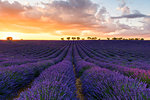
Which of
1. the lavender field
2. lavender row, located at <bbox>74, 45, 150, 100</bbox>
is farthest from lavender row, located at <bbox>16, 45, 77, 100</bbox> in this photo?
lavender row, located at <bbox>74, 45, 150, 100</bbox>

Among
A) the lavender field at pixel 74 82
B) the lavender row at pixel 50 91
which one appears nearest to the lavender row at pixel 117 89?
the lavender field at pixel 74 82

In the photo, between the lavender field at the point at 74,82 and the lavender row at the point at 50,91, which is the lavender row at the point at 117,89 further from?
the lavender row at the point at 50,91

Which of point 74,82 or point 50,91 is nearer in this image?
point 50,91

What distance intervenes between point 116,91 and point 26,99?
131 cm

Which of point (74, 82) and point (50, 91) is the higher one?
point (50, 91)

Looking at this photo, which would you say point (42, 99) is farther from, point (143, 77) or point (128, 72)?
point (128, 72)

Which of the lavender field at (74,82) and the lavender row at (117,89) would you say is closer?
the lavender row at (117,89)

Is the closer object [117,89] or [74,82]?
[117,89]

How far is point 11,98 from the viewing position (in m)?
2.67

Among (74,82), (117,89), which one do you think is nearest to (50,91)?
(117,89)

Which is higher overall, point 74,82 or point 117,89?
point 117,89

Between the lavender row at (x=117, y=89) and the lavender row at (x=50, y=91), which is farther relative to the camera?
the lavender row at (x=50, y=91)

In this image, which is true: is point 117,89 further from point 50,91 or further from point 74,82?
point 74,82

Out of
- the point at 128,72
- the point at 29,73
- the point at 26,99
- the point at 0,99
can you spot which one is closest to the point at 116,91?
the point at 26,99
